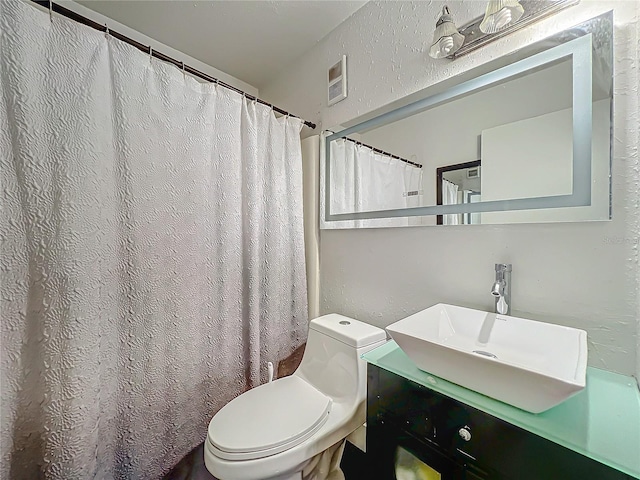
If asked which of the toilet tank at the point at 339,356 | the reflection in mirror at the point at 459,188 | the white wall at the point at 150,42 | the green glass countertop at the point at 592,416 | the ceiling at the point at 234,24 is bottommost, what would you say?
the toilet tank at the point at 339,356

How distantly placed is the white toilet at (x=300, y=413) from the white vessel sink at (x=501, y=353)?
0.34 m

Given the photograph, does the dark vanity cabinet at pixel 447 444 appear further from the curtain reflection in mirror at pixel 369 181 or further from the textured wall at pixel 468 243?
the curtain reflection in mirror at pixel 369 181

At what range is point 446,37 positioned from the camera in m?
1.09

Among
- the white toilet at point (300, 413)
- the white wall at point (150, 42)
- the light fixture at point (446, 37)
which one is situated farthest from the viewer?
the white wall at point (150, 42)

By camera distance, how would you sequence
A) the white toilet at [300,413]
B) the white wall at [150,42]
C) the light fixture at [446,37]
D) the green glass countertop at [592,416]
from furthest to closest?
the white wall at [150,42], the light fixture at [446,37], the white toilet at [300,413], the green glass countertop at [592,416]

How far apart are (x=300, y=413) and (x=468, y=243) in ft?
3.19

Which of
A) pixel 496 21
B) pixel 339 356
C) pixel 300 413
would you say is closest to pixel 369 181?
pixel 496 21

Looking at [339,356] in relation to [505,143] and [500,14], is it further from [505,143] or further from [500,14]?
[500,14]

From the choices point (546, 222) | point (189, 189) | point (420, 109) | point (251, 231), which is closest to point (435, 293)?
point (546, 222)

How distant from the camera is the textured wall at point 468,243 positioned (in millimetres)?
795

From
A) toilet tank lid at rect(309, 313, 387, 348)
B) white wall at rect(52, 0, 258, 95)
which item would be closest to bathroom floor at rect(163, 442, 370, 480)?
toilet tank lid at rect(309, 313, 387, 348)

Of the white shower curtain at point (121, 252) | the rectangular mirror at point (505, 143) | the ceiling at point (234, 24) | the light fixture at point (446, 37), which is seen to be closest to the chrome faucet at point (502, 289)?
the rectangular mirror at point (505, 143)

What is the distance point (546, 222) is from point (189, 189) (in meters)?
1.43

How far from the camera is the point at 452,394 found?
722 millimetres
